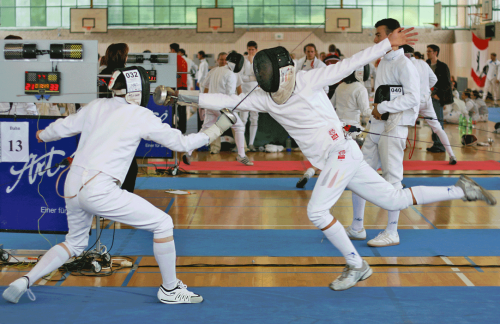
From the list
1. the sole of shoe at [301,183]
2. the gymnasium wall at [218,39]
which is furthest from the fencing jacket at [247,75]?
the gymnasium wall at [218,39]

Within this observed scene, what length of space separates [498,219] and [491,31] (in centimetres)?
2075

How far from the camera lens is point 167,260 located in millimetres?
3102

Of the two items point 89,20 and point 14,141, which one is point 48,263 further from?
point 89,20

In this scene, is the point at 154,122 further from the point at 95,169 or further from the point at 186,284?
the point at 186,284

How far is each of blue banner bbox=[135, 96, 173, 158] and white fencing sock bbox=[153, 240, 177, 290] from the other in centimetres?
456

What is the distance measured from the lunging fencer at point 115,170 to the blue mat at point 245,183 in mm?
3463

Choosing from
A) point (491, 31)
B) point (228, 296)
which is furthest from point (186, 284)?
point (491, 31)

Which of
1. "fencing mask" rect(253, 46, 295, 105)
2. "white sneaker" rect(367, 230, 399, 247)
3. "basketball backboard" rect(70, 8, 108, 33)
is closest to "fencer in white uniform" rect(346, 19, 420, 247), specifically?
"white sneaker" rect(367, 230, 399, 247)

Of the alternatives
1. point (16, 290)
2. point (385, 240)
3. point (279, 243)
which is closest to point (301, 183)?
point (279, 243)

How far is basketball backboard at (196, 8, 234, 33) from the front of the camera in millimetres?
21547

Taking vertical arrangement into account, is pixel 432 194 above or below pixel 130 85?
below

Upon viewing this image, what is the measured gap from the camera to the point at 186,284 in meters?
3.56

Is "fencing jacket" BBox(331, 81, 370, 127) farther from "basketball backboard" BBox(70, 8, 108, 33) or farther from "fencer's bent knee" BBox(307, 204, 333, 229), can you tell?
"basketball backboard" BBox(70, 8, 108, 33)

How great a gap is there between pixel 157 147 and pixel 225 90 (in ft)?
5.12
